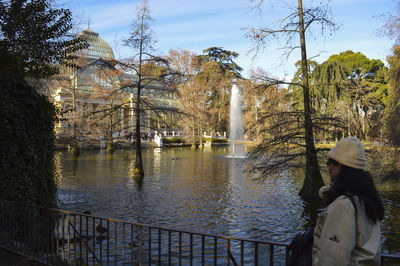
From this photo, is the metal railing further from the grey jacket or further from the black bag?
the grey jacket

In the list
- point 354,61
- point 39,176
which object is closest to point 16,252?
point 39,176

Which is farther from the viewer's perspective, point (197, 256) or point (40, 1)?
point (40, 1)

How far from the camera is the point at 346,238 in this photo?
2291mm

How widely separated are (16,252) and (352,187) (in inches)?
230

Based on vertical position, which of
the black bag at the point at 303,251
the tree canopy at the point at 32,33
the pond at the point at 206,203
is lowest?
the pond at the point at 206,203

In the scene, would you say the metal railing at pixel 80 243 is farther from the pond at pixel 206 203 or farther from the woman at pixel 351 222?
the woman at pixel 351 222

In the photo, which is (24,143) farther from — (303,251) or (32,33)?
(303,251)

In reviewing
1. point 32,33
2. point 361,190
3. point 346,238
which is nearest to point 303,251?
point 346,238

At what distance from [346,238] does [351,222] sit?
11cm

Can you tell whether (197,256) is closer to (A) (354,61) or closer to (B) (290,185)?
(B) (290,185)

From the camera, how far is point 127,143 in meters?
52.0

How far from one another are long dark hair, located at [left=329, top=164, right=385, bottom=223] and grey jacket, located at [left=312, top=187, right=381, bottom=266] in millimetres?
45

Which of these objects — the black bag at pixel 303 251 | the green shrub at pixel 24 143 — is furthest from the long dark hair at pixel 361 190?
the green shrub at pixel 24 143

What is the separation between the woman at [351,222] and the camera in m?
2.31
